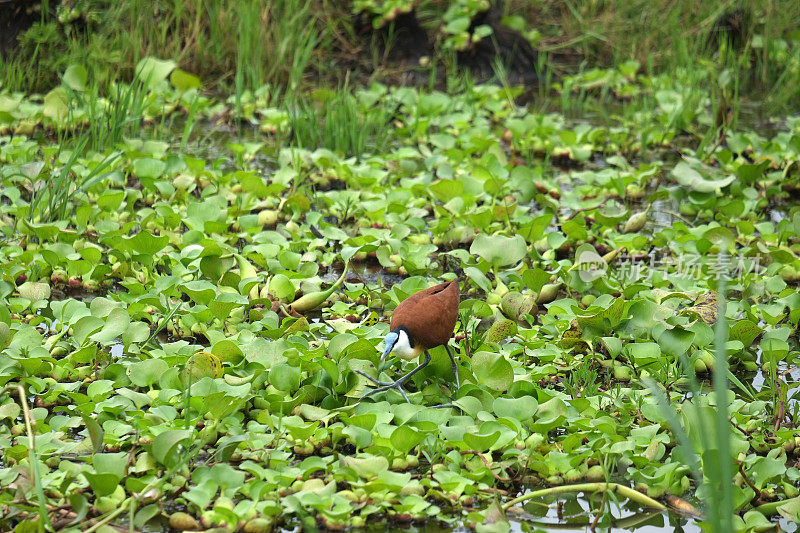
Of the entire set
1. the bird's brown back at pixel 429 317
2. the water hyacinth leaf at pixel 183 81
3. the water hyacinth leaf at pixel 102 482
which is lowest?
the water hyacinth leaf at pixel 183 81

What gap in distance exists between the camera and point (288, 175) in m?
3.71

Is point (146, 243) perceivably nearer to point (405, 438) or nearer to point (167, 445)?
point (167, 445)

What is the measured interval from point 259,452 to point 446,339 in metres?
0.54

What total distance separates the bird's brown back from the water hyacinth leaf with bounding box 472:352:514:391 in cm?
12

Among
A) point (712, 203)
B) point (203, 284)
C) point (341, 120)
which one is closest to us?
point (203, 284)

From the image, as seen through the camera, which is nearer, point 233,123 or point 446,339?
point 446,339

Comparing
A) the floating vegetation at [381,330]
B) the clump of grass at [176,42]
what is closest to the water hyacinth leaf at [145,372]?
the floating vegetation at [381,330]

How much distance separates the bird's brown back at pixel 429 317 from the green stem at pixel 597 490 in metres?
0.46

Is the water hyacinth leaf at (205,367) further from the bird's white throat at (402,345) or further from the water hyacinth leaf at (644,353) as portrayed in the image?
the water hyacinth leaf at (644,353)

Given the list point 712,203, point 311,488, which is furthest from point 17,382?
point 712,203

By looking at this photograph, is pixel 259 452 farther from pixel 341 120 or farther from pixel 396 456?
pixel 341 120

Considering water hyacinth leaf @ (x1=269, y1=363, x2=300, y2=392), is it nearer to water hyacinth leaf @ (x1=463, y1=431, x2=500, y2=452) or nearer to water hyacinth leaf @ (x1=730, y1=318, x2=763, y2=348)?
water hyacinth leaf @ (x1=463, y1=431, x2=500, y2=452)

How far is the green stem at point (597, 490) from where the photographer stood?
1852 mm

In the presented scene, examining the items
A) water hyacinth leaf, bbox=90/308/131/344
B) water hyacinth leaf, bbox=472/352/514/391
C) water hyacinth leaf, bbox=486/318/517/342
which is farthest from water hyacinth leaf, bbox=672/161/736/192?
water hyacinth leaf, bbox=90/308/131/344
